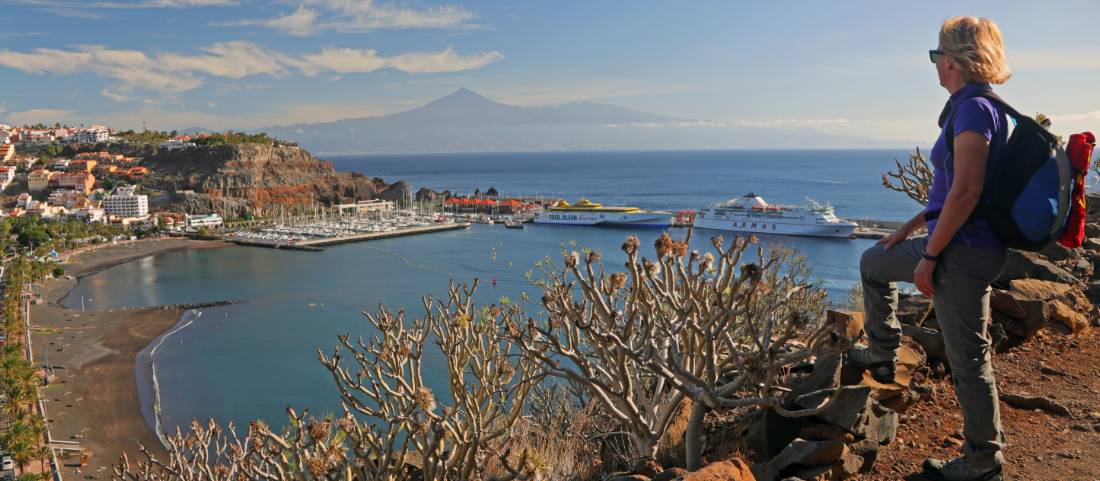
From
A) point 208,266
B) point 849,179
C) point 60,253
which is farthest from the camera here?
point 849,179

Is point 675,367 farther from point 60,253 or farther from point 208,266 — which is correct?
point 60,253

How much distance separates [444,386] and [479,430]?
48.2 ft

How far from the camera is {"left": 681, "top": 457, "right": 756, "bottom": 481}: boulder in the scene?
2.19 meters

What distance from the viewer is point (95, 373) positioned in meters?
20.9

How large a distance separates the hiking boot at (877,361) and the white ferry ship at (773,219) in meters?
47.4

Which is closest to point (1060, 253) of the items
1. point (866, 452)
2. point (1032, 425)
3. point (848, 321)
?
point (848, 321)

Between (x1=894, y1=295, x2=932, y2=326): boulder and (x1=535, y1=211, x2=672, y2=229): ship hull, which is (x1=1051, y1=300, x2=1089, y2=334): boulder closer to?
(x1=894, y1=295, x2=932, y2=326): boulder

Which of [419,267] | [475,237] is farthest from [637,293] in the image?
[475,237]

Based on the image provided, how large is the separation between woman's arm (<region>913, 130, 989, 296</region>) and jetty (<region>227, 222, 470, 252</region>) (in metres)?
51.1

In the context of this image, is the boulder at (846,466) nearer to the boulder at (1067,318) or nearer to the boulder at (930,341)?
the boulder at (930,341)

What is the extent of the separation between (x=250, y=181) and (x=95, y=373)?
5993cm

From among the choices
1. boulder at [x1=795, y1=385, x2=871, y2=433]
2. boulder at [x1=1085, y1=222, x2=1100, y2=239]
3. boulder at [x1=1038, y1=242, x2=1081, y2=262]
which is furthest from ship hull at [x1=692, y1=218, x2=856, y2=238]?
boulder at [x1=795, y1=385, x2=871, y2=433]

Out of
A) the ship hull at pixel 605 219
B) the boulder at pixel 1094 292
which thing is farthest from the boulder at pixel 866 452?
the ship hull at pixel 605 219

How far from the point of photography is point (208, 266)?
43.2 m
